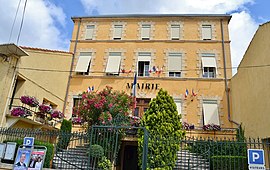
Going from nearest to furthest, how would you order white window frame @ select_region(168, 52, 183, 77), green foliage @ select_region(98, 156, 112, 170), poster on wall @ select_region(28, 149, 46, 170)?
1. poster on wall @ select_region(28, 149, 46, 170)
2. green foliage @ select_region(98, 156, 112, 170)
3. white window frame @ select_region(168, 52, 183, 77)

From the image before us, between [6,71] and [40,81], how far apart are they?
107 inches

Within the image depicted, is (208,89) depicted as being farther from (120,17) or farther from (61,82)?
(61,82)

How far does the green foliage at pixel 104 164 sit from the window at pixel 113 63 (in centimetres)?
695

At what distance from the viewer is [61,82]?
49.8 ft

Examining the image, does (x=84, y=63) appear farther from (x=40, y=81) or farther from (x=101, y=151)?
(x=101, y=151)

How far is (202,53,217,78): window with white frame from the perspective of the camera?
14.8m

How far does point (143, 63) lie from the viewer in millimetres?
15836

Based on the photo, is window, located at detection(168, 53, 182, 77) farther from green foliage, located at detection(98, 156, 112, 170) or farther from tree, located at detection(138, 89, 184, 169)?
green foliage, located at detection(98, 156, 112, 170)

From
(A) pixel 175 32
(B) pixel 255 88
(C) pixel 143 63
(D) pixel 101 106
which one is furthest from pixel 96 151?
(A) pixel 175 32

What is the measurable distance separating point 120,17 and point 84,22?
9.06 feet

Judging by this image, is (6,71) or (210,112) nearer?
(6,71)

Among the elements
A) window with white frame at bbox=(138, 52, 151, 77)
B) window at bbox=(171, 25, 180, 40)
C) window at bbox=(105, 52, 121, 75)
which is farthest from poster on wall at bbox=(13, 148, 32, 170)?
window at bbox=(171, 25, 180, 40)

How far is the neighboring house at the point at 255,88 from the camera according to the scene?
33.2 ft

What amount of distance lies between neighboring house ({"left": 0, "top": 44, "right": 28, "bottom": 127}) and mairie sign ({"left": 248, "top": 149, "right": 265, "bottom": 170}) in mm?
10019
